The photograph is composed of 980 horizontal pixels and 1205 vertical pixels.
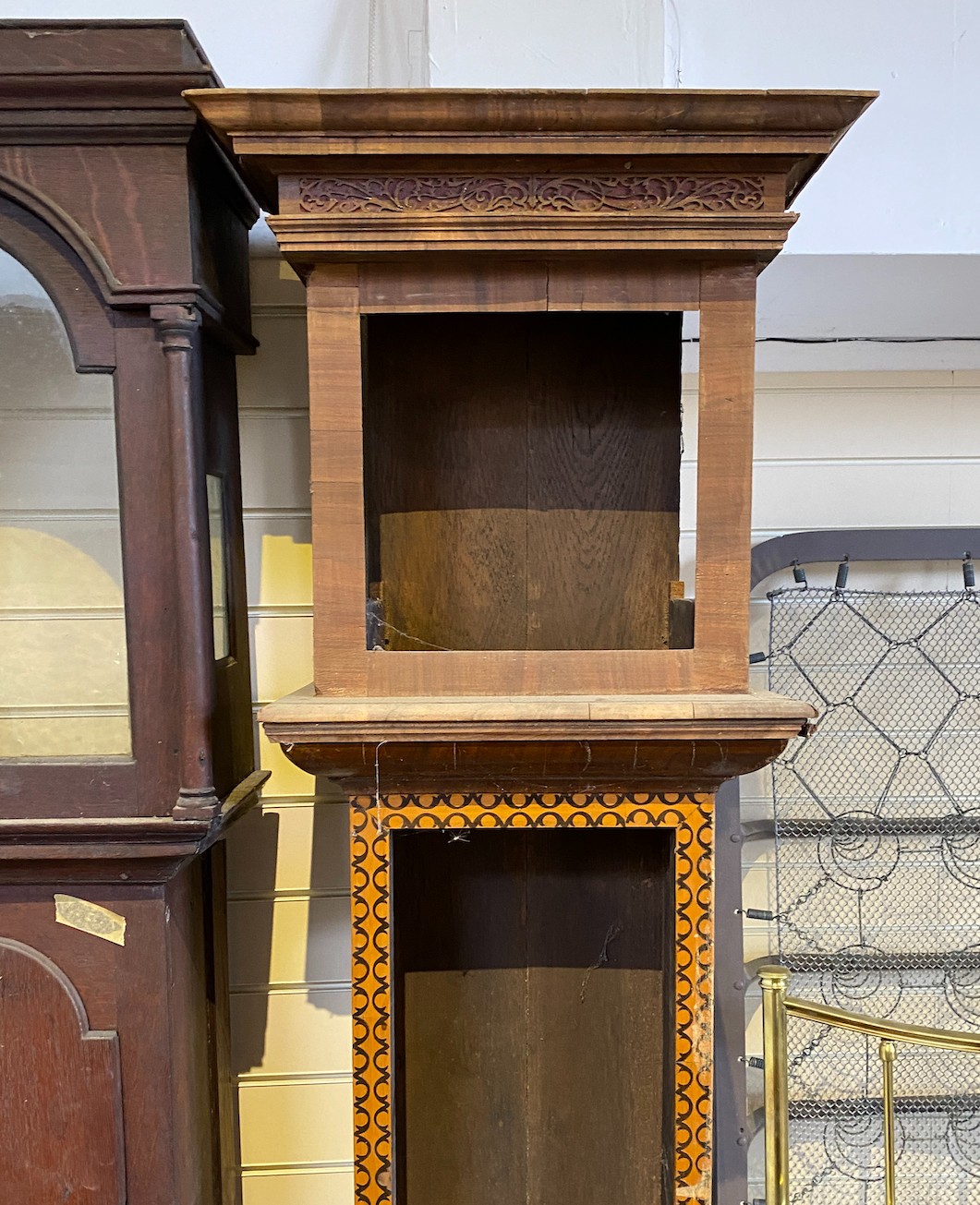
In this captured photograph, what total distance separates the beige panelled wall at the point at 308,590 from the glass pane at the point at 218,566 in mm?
107

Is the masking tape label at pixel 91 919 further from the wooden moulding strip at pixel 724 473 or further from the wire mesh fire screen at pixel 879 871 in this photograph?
the wire mesh fire screen at pixel 879 871

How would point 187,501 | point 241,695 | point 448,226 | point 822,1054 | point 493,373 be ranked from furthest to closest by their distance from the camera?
point 822,1054 → point 241,695 → point 493,373 → point 187,501 → point 448,226

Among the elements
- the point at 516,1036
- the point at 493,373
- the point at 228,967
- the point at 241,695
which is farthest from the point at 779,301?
the point at 228,967

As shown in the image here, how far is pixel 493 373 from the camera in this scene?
1049 millimetres

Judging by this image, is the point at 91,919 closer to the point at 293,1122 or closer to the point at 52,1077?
the point at 52,1077

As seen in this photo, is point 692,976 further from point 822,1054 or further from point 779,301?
point 779,301

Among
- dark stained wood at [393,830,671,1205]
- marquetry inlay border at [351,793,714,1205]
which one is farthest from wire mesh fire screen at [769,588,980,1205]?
marquetry inlay border at [351,793,714,1205]

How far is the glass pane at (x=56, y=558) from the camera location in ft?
3.12

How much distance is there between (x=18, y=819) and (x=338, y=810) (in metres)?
0.43

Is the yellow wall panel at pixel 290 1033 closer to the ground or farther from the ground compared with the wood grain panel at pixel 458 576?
closer to the ground

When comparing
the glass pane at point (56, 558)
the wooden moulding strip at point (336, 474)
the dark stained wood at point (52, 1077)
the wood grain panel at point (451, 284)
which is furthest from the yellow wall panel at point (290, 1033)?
the wood grain panel at point (451, 284)

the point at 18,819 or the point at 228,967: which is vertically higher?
Result: the point at 18,819

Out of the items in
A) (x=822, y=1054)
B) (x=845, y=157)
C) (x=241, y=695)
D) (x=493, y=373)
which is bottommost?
(x=822, y=1054)

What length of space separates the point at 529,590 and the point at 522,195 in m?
0.46
